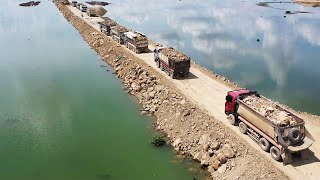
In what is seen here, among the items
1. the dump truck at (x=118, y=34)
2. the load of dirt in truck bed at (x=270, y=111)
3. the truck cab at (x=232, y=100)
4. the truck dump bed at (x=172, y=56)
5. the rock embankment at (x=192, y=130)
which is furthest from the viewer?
the dump truck at (x=118, y=34)

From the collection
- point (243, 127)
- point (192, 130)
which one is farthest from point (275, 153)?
point (192, 130)

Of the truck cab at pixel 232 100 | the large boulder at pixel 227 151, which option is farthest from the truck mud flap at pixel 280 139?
the truck cab at pixel 232 100

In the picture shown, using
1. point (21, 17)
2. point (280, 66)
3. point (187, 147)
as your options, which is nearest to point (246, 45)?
point (280, 66)

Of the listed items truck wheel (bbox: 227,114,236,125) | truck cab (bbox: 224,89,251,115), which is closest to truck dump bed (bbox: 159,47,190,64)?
truck cab (bbox: 224,89,251,115)

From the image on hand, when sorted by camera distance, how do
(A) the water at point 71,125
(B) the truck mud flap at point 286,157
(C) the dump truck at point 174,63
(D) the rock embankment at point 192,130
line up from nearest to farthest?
(B) the truck mud flap at point 286,157
(D) the rock embankment at point 192,130
(A) the water at point 71,125
(C) the dump truck at point 174,63

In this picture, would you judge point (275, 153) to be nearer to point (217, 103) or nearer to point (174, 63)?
point (217, 103)

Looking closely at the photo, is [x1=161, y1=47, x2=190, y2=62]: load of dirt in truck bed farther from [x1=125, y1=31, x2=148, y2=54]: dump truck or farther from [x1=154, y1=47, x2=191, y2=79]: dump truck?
[x1=125, y1=31, x2=148, y2=54]: dump truck

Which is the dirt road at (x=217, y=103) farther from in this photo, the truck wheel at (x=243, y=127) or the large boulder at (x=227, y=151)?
the large boulder at (x=227, y=151)
